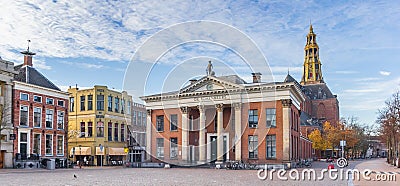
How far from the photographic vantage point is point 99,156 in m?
61.7

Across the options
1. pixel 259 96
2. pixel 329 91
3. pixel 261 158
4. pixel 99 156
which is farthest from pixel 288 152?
pixel 329 91

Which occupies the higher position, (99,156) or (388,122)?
(388,122)

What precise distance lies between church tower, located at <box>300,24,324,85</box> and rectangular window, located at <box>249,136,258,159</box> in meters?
90.3

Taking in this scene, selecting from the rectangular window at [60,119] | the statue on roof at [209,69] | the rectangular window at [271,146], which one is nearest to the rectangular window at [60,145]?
the rectangular window at [60,119]

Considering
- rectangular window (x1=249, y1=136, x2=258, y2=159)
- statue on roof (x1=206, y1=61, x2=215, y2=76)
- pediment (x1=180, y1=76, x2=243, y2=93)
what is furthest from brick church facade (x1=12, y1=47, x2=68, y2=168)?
rectangular window (x1=249, y1=136, x2=258, y2=159)

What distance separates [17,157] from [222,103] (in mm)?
23660

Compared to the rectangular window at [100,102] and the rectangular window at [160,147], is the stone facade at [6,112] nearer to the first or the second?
the rectangular window at [100,102]

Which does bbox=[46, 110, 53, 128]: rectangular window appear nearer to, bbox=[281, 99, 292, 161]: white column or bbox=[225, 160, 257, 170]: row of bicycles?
bbox=[225, 160, 257, 170]: row of bicycles

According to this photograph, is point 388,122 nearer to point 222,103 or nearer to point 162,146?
point 222,103

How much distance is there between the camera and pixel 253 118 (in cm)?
5025

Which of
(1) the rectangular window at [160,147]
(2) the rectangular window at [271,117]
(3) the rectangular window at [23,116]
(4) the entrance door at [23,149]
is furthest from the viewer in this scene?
(1) the rectangular window at [160,147]

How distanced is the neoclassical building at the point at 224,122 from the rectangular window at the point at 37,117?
44.8ft

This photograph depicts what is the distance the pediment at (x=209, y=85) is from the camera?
2019 inches

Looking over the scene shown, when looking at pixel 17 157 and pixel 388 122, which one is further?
pixel 388 122
